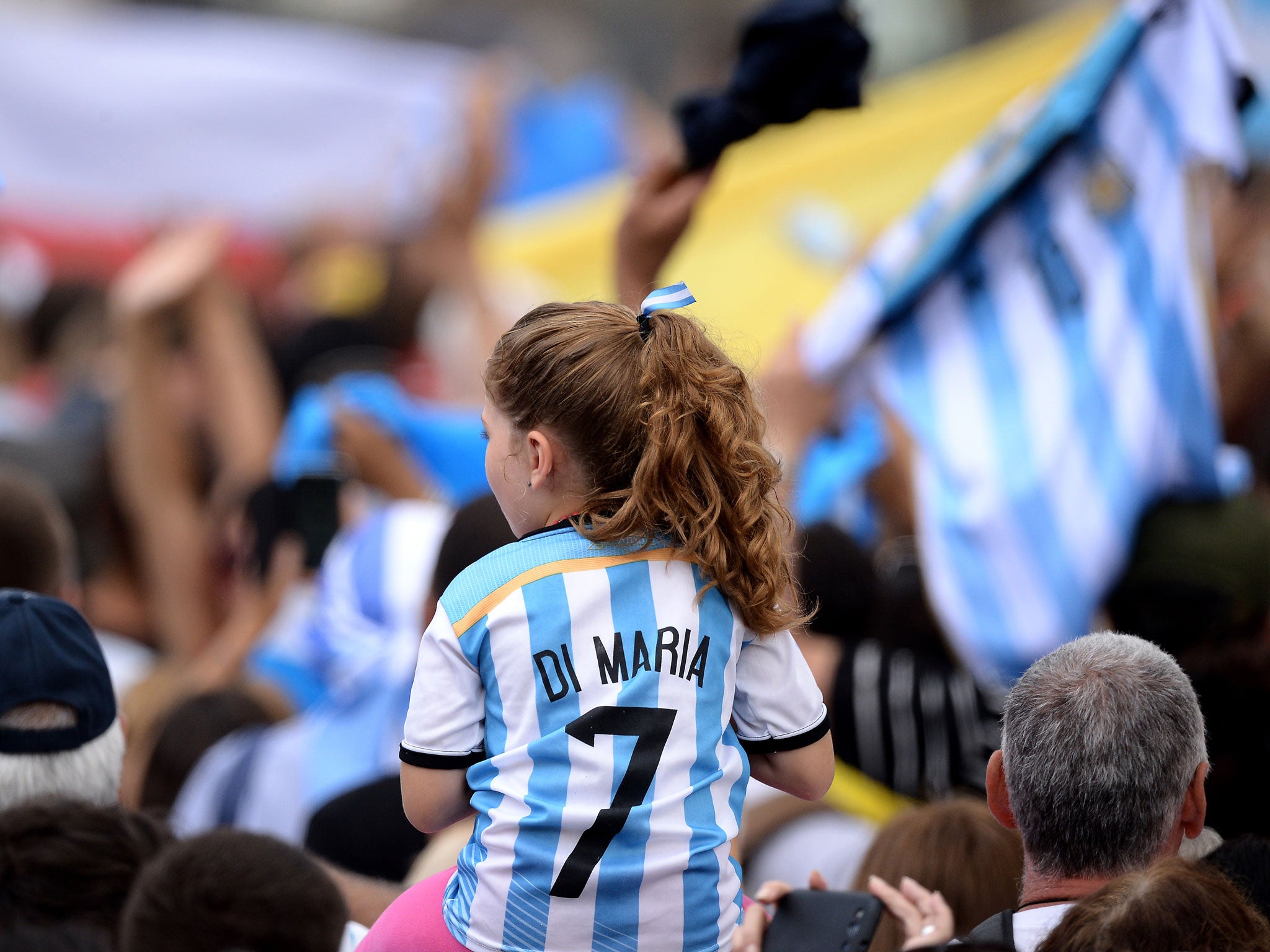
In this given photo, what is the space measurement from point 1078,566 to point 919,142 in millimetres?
3667

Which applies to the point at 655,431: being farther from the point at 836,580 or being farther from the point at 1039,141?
the point at 1039,141

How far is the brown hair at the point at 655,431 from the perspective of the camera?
5.59ft

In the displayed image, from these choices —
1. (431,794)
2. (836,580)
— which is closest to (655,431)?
(431,794)

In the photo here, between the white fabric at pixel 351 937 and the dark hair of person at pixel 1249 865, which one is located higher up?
the white fabric at pixel 351 937

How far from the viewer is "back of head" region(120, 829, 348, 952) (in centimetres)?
179

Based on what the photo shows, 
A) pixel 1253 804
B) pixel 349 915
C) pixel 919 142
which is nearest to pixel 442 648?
pixel 349 915

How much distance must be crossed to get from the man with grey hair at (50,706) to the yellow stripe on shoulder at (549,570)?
33.5 inches

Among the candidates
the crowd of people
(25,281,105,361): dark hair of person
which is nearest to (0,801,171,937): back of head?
the crowd of people

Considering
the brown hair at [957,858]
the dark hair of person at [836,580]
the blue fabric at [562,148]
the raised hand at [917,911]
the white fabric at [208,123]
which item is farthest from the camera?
the blue fabric at [562,148]

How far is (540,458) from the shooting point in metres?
1.73

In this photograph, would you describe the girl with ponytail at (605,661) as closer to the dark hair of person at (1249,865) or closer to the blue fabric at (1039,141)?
the dark hair of person at (1249,865)

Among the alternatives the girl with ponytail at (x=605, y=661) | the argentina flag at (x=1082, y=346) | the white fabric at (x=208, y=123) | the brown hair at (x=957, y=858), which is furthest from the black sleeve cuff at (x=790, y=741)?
the white fabric at (x=208, y=123)

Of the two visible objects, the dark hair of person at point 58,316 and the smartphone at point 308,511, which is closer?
the smartphone at point 308,511

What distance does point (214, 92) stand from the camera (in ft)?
25.3
